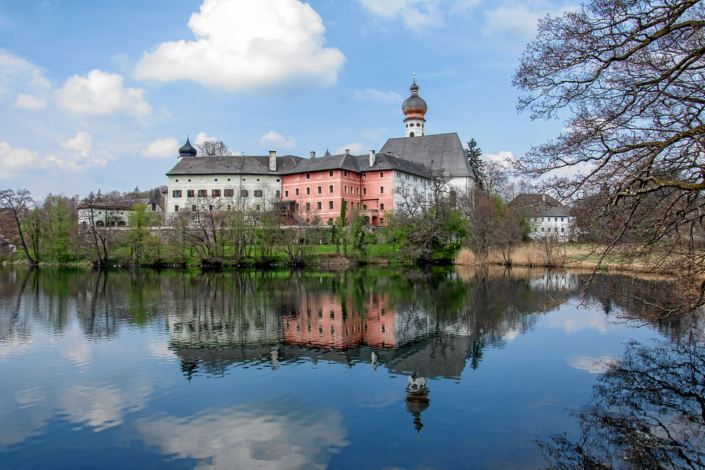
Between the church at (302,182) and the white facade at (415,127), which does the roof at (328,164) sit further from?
the white facade at (415,127)

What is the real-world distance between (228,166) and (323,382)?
5717 cm

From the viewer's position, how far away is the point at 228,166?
63.2 m

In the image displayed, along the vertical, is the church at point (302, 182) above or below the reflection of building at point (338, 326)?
above

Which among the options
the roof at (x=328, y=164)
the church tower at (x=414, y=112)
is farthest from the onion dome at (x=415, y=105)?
the roof at (x=328, y=164)

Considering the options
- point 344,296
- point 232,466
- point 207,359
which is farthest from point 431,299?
point 232,466

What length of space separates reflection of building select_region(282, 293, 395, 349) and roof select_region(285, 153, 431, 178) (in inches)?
1607

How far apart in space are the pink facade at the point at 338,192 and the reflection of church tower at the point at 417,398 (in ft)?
157

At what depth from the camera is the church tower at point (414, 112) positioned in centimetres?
7612

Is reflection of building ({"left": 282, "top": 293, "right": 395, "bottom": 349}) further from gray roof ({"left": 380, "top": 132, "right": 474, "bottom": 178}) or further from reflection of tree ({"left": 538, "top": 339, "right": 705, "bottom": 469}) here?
gray roof ({"left": 380, "top": 132, "right": 474, "bottom": 178})

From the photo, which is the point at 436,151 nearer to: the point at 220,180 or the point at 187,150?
the point at 220,180

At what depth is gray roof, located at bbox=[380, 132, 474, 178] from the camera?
69000mm

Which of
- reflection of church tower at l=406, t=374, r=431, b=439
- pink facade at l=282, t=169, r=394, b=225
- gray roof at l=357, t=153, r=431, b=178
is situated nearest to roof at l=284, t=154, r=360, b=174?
pink facade at l=282, t=169, r=394, b=225

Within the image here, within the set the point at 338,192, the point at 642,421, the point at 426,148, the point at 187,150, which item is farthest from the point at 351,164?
the point at 642,421

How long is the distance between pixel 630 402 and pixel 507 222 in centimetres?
3365
